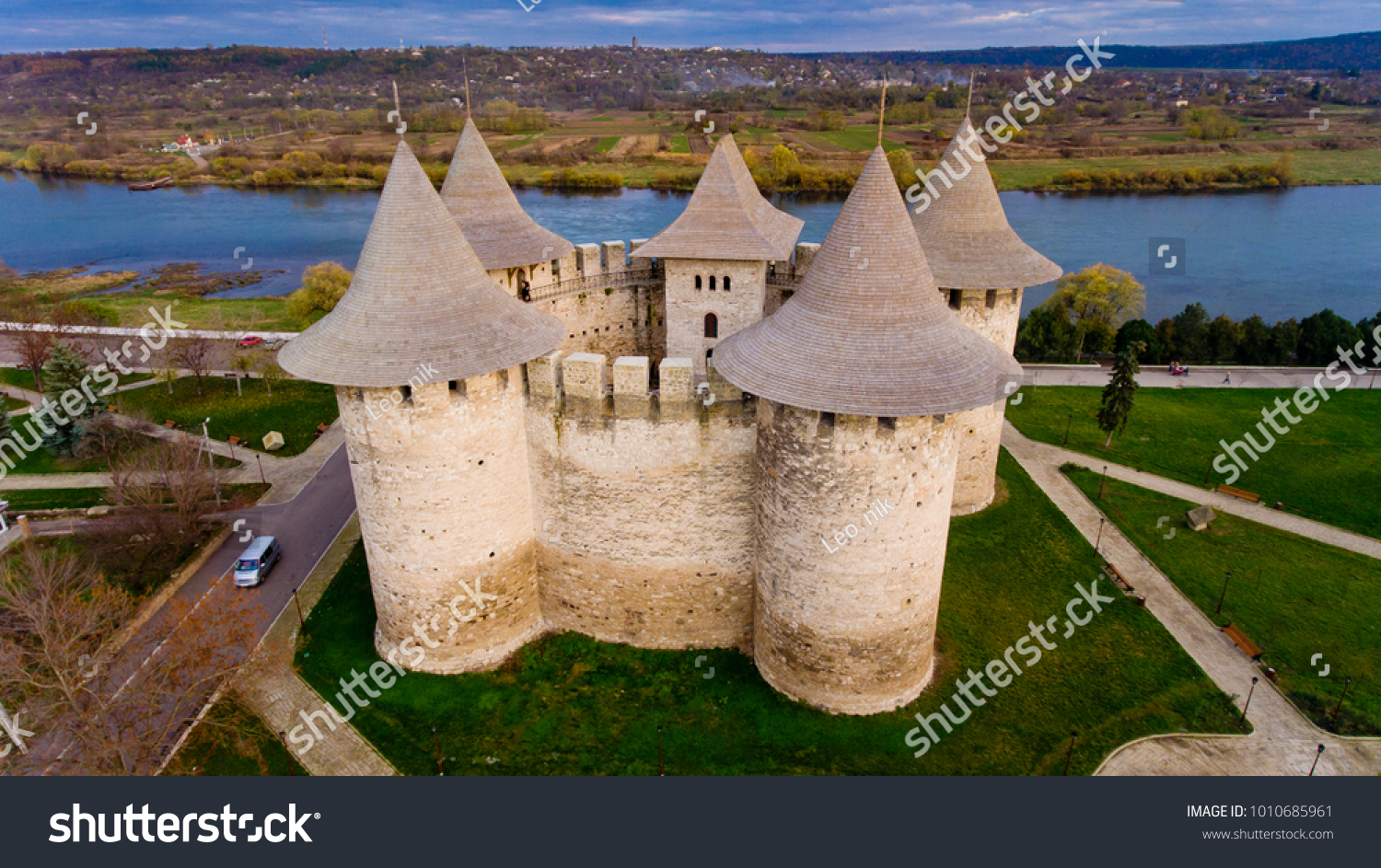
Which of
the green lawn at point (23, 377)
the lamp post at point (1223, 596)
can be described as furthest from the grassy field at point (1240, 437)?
the green lawn at point (23, 377)

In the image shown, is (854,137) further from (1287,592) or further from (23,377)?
(1287,592)

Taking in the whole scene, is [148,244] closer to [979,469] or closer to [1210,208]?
[979,469]

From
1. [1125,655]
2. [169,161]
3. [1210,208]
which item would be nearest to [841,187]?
[1210,208]

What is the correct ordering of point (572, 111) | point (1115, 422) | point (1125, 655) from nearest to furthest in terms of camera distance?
1. point (1125, 655)
2. point (1115, 422)
3. point (572, 111)

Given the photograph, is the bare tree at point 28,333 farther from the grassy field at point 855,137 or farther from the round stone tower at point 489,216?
the grassy field at point 855,137

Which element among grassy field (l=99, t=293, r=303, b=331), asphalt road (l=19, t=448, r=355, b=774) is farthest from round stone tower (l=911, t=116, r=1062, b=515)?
grassy field (l=99, t=293, r=303, b=331)
